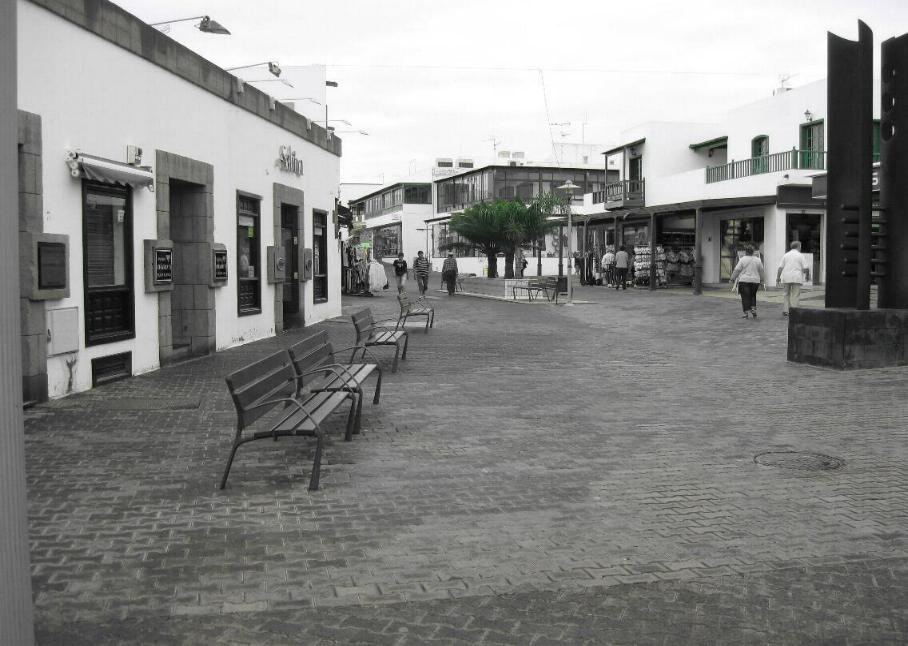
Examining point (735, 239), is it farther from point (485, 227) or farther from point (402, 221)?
point (402, 221)

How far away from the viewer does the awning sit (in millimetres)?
9773

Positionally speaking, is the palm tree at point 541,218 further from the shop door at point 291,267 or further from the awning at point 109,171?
the awning at point 109,171

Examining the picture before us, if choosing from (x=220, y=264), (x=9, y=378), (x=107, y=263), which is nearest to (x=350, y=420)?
(x=9, y=378)

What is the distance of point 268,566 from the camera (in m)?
4.58

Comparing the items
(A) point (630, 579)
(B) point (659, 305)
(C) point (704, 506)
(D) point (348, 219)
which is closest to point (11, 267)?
(A) point (630, 579)

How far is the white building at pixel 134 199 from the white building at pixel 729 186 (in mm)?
18602

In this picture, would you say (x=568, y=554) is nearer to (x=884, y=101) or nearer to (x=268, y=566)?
(x=268, y=566)

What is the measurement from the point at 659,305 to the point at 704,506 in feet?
67.7

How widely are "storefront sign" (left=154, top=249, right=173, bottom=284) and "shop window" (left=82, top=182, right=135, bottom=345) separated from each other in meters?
0.50

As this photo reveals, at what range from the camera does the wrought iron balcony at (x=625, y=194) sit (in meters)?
38.9

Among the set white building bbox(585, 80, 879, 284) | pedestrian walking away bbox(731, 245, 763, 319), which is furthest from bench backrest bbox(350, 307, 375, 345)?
white building bbox(585, 80, 879, 284)

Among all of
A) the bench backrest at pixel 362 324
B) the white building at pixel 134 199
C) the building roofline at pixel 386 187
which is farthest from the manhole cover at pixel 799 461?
the building roofline at pixel 386 187

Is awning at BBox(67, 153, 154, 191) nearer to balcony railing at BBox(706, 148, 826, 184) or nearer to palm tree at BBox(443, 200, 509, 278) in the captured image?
balcony railing at BBox(706, 148, 826, 184)

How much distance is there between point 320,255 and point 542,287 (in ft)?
33.1
